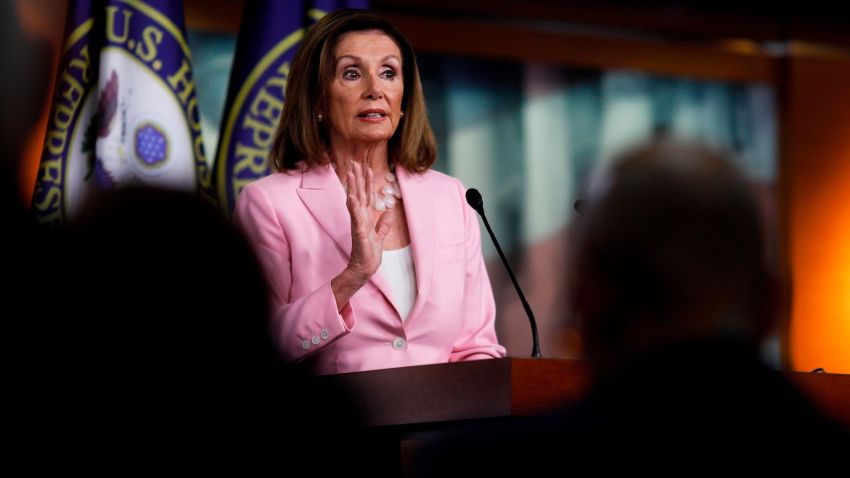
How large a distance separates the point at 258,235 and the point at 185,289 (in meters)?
1.80

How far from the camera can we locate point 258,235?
8.84 feet

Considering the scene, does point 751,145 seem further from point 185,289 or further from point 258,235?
point 185,289

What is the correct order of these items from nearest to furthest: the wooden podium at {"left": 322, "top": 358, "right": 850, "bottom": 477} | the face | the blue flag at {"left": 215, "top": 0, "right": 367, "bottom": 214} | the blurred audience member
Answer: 1. the blurred audience member
2. the wooden podium at {"left": 322, "top": 358, "right": 850, "bottom": 477}
3. the face
4. the blue flag at {"left": 215, "top": 0, "right": 367, "bottom": 214}

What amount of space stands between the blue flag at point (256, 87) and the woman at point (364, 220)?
1.08 m

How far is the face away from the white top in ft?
1.00

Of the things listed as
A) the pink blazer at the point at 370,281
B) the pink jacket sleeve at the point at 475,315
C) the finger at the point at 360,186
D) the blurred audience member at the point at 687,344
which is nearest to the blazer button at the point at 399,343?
the pink blazer at the point at 370,281

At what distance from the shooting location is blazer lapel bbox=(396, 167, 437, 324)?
106 inches

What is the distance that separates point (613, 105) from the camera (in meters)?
5.81

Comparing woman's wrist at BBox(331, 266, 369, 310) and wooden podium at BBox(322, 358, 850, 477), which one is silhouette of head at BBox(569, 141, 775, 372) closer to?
wooden podium at BBox(322, 358, 850, 477)

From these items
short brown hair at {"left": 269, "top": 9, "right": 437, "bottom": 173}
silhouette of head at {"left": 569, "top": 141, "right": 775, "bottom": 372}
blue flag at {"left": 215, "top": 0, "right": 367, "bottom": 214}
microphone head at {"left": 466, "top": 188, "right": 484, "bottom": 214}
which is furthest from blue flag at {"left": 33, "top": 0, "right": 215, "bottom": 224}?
silhouette of head at {"left": 569, "top": 141, "right": 775, "bottom": 372}

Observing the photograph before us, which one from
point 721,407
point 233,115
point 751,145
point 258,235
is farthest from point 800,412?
point 751,145

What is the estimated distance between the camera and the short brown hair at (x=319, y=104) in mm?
2846

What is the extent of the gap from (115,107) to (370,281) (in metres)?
1.50

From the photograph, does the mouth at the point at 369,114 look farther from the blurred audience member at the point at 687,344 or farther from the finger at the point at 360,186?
the blurred audience member at the point at 687,344
